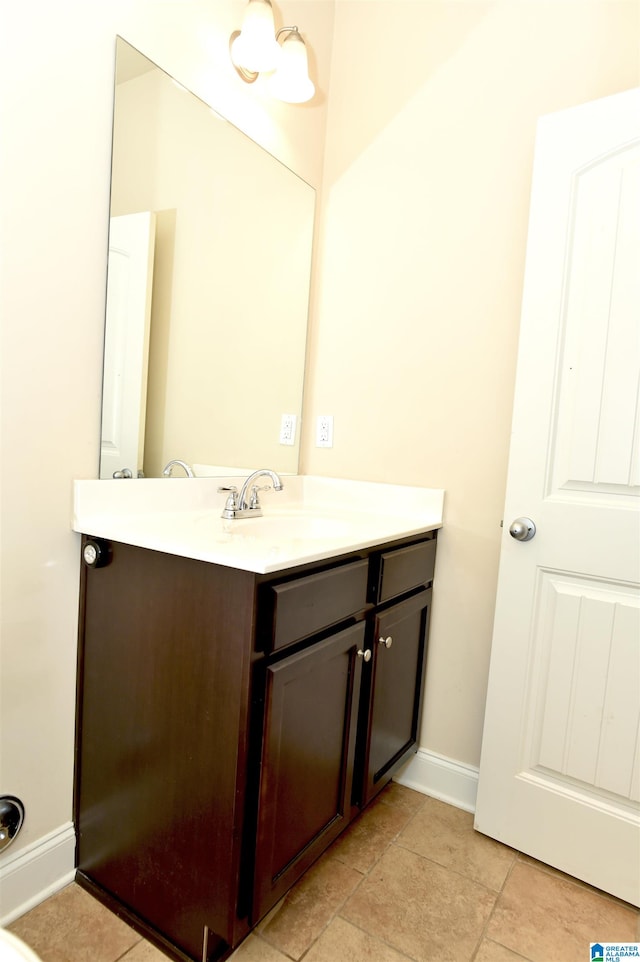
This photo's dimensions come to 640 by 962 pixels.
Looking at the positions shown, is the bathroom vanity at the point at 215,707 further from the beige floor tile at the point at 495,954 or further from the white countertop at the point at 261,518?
the beige floor tile at the point at 495,954

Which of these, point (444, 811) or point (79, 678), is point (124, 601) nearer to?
point (79, 678)

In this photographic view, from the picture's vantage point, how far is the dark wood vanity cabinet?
39.8 inches

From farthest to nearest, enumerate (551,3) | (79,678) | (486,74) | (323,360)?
(323,360) → (486,74) → (551,3) → (79,678)

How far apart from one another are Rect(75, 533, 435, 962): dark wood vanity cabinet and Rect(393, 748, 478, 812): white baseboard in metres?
0.42

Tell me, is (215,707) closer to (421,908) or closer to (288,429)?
(421,908)

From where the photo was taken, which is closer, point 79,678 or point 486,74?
point 79,678

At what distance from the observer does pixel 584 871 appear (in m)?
1.38

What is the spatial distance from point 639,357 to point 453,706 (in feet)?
3.76

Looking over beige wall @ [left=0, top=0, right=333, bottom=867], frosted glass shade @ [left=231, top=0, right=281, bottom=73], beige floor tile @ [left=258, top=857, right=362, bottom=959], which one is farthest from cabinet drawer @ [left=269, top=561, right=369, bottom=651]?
frosted glass shade @ [left=231, top=0, right=281, bottom=73]

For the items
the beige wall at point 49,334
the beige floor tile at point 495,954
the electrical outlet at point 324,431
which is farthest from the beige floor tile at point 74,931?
the electrical outlet at point 324,431

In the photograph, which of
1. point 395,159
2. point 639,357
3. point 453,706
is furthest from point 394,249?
point 453,706

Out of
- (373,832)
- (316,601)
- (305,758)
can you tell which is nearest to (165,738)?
(305,758)

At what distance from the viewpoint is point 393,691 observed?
1.54 m

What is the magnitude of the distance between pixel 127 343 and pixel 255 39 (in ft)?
2.96
